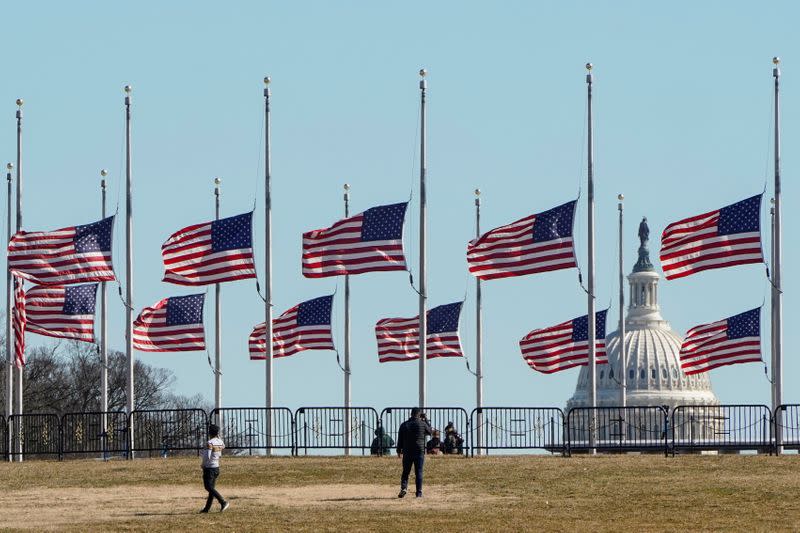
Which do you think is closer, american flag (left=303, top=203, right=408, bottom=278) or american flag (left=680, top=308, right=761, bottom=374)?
american flag (left=303, top=203, right=408, bottom=278)

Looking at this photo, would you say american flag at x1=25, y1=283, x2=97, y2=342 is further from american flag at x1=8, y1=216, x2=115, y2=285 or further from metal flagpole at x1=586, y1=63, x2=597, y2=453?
metal flagpole at x1=586, y1=63, x2=597, y2=453

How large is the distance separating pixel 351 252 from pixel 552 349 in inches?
445

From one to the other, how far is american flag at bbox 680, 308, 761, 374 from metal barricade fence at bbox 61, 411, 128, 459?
16.8 meters

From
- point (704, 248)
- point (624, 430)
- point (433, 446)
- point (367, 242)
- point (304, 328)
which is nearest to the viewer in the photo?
point (433, 446)

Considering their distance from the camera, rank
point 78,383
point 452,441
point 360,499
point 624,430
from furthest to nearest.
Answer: point 78,383
point 624,430
point 452,441
point 360,499

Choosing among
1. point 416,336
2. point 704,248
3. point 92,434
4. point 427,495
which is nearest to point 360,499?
point 427,495

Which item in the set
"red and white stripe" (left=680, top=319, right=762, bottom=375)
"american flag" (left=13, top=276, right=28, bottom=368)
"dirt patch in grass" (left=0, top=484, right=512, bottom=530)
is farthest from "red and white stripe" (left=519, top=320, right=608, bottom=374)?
"dirt patch in grass" (left=0, top=484, right=512, bottom=530)

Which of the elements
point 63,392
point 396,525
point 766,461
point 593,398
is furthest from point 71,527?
point 63,392

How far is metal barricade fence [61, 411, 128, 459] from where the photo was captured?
184 feet

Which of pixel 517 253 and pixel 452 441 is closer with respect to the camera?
pixel 452 441

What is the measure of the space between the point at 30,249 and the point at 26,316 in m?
4.15

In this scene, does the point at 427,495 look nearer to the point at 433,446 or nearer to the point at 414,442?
the point at 414,442

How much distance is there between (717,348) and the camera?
61.5 m

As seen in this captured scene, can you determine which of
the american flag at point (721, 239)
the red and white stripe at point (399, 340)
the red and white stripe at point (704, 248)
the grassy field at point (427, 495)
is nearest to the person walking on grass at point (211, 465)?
the grassy field at point (427, 495)
